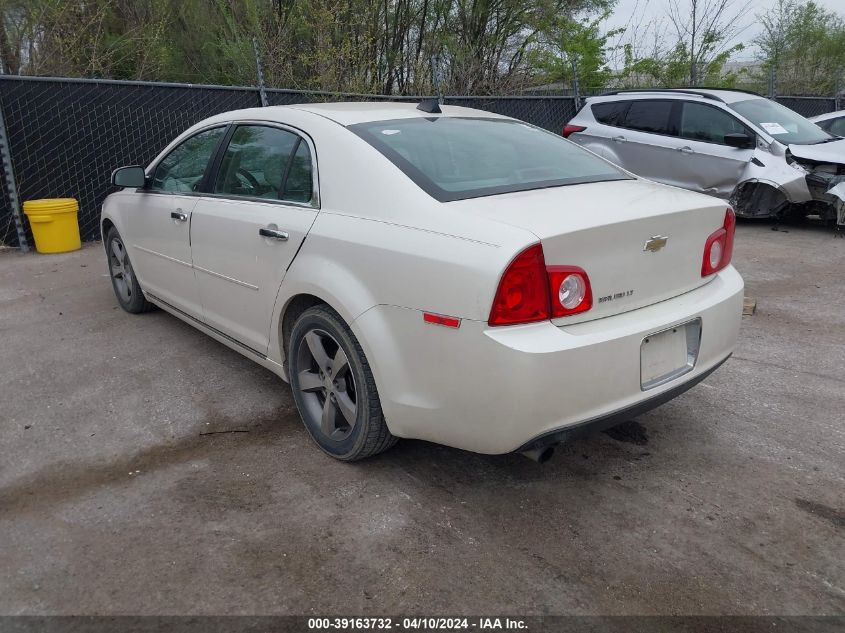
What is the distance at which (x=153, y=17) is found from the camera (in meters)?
11.8

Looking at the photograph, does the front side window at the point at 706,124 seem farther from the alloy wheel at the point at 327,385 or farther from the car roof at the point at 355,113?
the alloy wheel at the point at 327,385

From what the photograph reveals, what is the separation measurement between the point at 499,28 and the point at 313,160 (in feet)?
39.4

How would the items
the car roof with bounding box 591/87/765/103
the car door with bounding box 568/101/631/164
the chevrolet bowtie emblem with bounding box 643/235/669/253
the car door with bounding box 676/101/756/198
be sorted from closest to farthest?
the chevrolet bowtie emblem with bounding box 643/235/669/253 → the car door with bounding box 676/101/756/198 → the car roof with bounding box 591/87/765/103 → the car door with bounding box 568/101/631/164

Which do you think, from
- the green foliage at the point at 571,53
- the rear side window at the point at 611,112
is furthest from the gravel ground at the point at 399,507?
the green foliage at the point at 571,53

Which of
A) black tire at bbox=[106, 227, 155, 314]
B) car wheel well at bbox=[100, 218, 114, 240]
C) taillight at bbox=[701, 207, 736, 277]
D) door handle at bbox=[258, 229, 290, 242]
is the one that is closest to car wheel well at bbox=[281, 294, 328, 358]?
door handle at bbox=[258, 229, 290, 242]

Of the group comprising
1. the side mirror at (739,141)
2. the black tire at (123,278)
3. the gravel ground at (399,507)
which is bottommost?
the gravel ground at (399,507)

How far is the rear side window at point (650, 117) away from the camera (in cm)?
947

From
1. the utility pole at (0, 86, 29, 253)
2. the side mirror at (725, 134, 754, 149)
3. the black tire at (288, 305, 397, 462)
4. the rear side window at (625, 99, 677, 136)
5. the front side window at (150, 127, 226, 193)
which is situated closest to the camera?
the black tire at (288, 305, 397, 462)

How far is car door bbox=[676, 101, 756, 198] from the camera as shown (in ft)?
28.7

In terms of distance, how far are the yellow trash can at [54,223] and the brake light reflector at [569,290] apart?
23.1 ft

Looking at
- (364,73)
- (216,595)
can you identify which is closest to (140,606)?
(216,595)

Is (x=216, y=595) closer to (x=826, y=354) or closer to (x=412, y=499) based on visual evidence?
(x=412, y=499)

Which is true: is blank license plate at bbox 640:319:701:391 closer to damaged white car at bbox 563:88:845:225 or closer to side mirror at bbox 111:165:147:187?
side mirror at bbox 111:165:147:187

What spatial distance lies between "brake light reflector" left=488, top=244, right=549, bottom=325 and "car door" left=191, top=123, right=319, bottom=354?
1.12m
